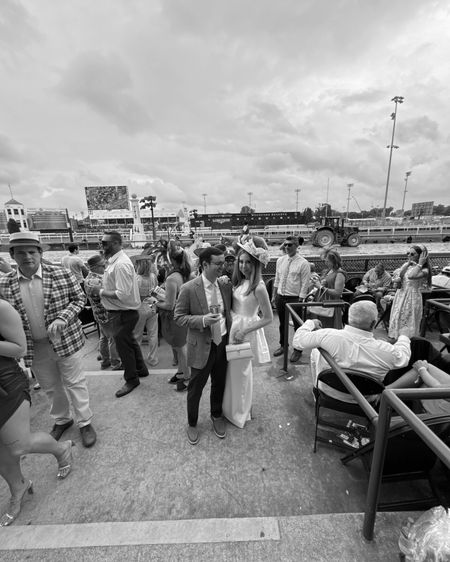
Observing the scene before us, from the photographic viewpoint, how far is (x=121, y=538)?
1564 mm

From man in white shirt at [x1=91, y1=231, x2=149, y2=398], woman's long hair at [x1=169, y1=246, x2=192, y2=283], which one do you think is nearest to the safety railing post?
woman's long hair at [x1=169, y1=246, x2=192, y2=283]

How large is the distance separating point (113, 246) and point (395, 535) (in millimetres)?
3361

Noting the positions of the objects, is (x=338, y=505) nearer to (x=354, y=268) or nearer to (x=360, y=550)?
(x=360, y=550)

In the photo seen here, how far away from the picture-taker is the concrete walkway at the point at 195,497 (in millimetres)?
1509

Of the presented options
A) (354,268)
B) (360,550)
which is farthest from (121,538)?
(354,268)

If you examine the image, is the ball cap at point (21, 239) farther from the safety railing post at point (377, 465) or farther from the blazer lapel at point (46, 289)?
the safety railing post at point (377, 465)

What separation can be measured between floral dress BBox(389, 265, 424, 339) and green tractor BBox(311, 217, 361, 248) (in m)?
14.7

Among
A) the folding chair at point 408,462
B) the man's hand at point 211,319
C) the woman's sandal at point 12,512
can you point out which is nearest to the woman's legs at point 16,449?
the woman's sandal at point 12,512

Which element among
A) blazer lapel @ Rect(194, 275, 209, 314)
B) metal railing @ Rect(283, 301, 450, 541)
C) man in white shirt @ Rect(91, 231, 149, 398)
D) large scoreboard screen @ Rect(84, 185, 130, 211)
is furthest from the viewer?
large scoreboard screen @ Rect(84, 185, 130, 211)

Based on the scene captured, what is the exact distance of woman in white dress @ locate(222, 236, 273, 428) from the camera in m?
2.29

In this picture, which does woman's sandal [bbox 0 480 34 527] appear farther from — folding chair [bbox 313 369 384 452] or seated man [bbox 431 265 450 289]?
seated man [bbox 431 265 450 289]

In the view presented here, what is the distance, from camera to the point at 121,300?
2.91 metres

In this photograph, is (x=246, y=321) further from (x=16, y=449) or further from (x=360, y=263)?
(x=360, y=263)

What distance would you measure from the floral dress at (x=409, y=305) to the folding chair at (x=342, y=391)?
8.86ft
